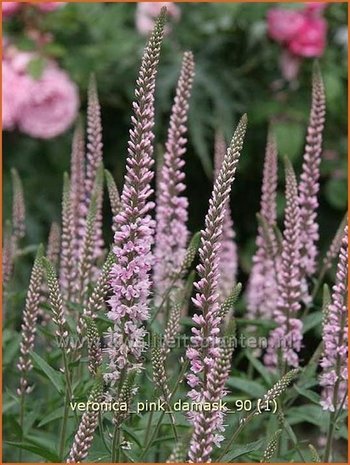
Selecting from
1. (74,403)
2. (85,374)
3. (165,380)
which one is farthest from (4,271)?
(165,380)

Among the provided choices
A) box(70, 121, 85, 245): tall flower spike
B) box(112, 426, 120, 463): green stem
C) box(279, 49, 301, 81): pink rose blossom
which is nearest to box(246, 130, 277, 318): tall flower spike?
box(70, 121, 85, 245): tall flower spike

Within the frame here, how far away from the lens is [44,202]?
586cm

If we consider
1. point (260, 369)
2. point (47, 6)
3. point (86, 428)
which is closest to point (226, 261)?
point (260, 369)

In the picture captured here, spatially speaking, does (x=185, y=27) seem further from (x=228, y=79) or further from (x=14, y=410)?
(x=14, y=410)

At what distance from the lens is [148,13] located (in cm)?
591

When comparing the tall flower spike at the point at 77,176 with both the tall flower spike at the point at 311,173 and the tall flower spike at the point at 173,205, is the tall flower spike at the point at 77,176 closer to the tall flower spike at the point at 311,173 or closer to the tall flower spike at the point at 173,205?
the tall flower spike at the point at 173,205

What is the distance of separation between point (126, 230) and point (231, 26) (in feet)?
13.2

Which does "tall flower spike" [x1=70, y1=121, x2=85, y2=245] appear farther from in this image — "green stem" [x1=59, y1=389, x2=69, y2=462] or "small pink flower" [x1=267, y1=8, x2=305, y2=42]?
"small pink flower" [x1=267, y1=8, x2=305, y2=42]

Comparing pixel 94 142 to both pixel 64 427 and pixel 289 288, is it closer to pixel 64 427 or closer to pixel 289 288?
pixel 289 288

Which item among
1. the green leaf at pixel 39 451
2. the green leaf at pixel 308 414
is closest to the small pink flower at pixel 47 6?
the green leaf at pixel 308 414

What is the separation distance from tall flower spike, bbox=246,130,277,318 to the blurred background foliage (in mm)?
1879

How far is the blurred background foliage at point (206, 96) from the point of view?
19.0ft

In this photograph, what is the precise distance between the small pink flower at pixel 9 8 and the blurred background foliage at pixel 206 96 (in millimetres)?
152

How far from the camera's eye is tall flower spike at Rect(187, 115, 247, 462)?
235 centimetres
